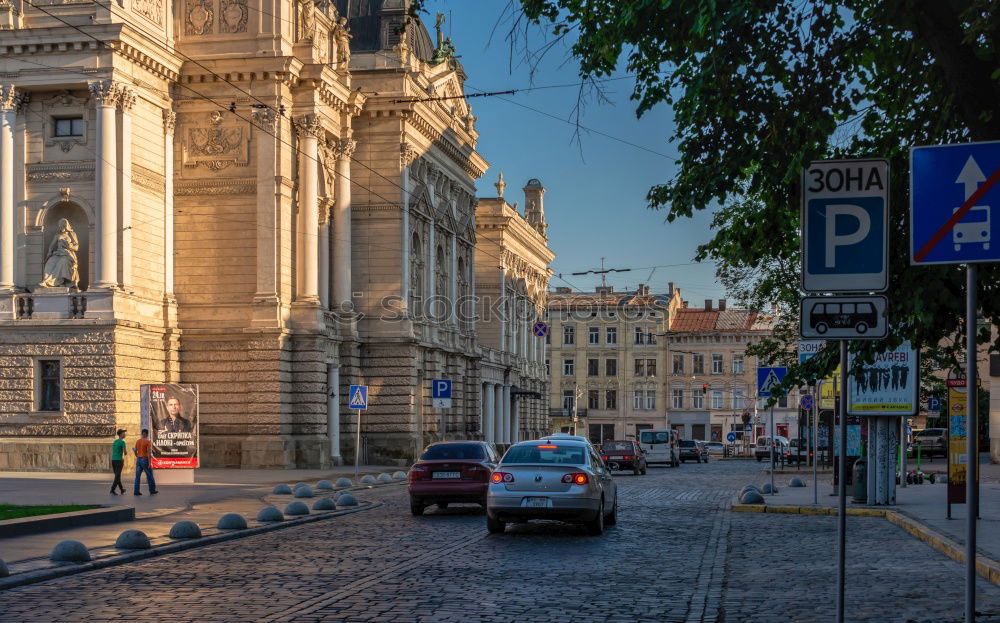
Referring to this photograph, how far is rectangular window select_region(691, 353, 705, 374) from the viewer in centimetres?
12388

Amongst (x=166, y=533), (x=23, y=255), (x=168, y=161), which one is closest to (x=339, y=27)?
(x=168, y=161)

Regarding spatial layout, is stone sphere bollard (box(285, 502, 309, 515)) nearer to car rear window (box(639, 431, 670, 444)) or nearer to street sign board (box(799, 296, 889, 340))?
street sign board (box(799, 296, 889, 340))

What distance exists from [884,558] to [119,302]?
31.8 m

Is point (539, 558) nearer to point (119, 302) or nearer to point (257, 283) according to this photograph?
point (119, 302)

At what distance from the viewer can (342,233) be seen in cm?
5597

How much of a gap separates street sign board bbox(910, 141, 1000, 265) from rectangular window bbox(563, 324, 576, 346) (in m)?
119

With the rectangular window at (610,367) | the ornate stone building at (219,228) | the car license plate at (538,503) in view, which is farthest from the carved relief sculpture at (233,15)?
the rectangular window at (610,367)

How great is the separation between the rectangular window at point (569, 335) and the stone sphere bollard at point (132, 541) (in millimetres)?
109808

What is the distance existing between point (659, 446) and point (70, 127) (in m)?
33.1

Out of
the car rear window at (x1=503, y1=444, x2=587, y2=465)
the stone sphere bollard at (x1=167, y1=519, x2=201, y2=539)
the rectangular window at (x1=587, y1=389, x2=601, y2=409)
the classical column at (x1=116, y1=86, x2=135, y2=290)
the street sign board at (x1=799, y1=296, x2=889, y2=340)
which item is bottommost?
the rectangular window at (x1=587, y1=389, x2=601, y2=409)

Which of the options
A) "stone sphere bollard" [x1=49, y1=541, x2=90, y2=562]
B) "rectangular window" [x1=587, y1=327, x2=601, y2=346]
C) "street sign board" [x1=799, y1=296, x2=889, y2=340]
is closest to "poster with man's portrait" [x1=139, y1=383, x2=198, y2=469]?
"stone sphere bollard" [x1=49, y1=541, x2=90, y2=562]

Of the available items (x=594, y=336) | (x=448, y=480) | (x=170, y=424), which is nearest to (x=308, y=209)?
(x=170, y=424)

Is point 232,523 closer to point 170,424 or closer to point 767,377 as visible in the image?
point 767,377

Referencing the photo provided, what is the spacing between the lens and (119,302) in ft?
144
